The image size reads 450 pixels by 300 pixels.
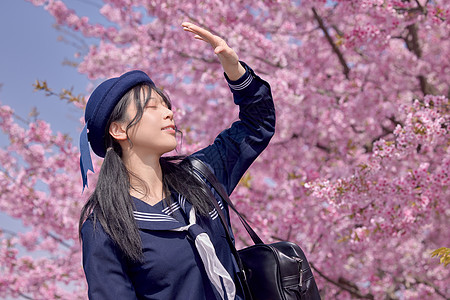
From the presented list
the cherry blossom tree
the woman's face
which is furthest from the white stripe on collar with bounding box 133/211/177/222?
the cherry blossom tree

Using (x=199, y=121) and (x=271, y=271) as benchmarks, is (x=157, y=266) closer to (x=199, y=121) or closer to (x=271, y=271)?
(x=271, y=271)

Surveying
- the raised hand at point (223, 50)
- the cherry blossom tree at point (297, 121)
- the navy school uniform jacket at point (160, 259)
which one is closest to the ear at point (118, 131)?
the navy school uniform jacket at point (160, 259)

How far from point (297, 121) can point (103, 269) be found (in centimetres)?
565

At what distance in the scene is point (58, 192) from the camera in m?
7.09

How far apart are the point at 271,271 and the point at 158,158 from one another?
72cm

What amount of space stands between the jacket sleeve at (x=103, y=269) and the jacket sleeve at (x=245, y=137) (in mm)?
691

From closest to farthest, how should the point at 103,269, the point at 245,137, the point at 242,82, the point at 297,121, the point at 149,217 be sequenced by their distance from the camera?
the point at 103,269 < the point at 149,217 < the point at 242,82 < the point at 245,137 < the point at 297,121

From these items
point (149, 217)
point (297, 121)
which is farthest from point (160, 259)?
point (297, 121)

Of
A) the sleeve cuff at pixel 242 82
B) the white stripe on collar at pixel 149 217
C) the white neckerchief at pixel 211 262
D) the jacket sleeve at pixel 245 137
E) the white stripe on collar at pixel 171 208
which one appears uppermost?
the sleeve cuff at pixel 242 82

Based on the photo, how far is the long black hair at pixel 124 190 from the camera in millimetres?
1726

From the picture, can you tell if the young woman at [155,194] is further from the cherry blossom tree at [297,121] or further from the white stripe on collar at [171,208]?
Answer: the cherry blossom tree at [297,121]

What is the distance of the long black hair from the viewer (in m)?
1.73

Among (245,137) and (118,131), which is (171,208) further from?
(245,137)

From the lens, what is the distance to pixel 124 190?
1.88 meters
